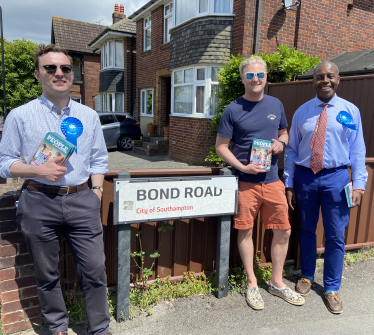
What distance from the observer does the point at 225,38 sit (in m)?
9.76

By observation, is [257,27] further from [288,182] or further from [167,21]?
[288,182]

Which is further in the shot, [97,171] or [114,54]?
[114,54]

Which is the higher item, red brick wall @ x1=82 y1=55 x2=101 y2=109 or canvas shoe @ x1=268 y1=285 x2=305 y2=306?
red brick wall @ x1=82 y1=55 x2=101 y2=109

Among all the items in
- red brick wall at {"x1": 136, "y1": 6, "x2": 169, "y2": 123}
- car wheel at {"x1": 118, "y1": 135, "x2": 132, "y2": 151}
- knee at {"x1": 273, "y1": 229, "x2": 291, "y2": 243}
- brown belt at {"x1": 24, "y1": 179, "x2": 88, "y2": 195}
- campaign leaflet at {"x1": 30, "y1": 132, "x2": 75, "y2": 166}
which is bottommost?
car wheel at {"x1": 118, "y1": 135, "x2": 132, "y2": 151}

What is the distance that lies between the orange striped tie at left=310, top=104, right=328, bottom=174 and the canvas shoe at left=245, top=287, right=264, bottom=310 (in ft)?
3.96

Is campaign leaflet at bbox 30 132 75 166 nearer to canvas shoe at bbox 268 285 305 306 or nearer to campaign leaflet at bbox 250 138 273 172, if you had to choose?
campaign leaflet at bbox 250 138 273 172

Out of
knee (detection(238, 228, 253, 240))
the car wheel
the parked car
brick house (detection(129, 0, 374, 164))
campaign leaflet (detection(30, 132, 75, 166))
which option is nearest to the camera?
campaign leaflet (detection(30, 132, 75, 166))

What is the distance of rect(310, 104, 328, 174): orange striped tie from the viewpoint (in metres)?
2.77

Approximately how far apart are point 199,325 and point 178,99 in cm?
994

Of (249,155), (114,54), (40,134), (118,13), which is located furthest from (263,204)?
(118,13)

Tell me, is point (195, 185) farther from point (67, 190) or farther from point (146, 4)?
point (146, 4)

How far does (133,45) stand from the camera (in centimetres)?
1744

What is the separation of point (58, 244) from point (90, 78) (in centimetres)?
2412

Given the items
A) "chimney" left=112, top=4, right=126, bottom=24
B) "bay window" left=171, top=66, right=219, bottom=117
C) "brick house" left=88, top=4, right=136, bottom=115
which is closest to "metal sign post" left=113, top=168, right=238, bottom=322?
"bay window" left=171, top=66, right=219, bottom=117
